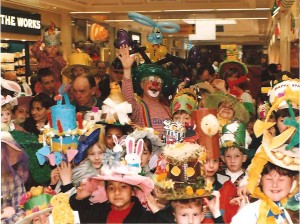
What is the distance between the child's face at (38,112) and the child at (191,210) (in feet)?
5.53

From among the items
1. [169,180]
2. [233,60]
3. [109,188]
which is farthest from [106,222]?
[233,60]

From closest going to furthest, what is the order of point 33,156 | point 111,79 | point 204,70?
point 33,156
point 111,79
point 204,70

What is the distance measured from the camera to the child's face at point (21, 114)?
4214 mm

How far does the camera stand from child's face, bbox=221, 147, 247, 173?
3494mm

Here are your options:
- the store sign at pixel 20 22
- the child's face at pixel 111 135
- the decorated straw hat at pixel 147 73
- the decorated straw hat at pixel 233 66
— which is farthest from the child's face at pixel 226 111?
the store sign at pixel 20 22

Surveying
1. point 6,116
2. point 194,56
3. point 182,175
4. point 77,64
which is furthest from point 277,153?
point 194,56

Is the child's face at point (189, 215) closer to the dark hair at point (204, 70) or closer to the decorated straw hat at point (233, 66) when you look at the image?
the decorated straw hat at point (233, 66)

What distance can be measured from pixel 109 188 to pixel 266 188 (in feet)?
2.49

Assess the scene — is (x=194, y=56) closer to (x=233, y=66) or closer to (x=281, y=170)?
(x=233, y=66)

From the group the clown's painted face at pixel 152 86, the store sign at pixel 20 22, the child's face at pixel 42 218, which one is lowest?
the child's face at pixel 42 218

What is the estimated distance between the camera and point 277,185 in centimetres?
253

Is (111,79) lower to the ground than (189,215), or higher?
higher

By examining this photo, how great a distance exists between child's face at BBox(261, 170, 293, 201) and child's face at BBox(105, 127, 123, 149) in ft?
3.81

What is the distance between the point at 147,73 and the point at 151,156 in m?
0.89
